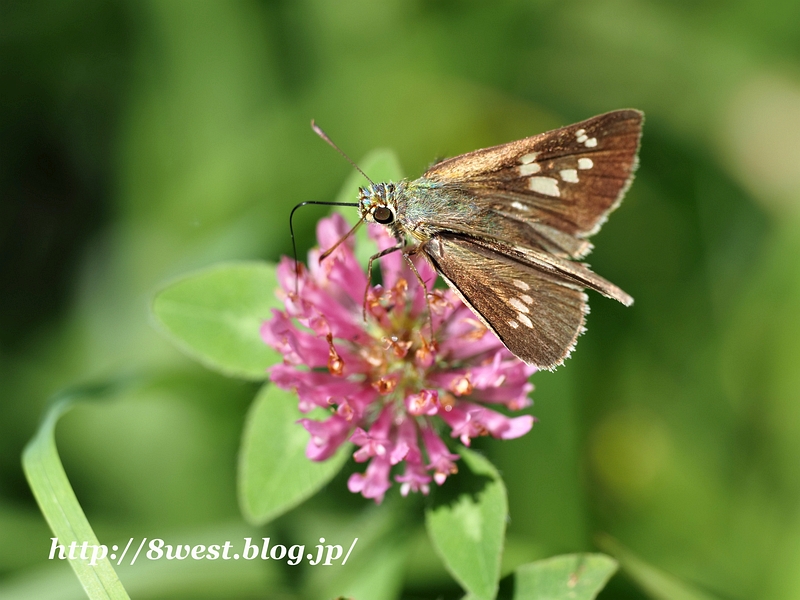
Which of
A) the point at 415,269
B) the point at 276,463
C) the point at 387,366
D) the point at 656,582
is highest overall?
the point at 415,269

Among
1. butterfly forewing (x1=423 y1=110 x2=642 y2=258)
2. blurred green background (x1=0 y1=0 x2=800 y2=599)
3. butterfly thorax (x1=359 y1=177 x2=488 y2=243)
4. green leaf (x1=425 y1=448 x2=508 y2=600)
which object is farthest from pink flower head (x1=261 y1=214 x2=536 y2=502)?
blurred green background (x1=0 y1=0 x2=800 y2=599)

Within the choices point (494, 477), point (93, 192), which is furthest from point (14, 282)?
point (494, 477)

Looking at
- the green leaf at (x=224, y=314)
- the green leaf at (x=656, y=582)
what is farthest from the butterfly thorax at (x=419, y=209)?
the green leaf at (x=656, y=582)

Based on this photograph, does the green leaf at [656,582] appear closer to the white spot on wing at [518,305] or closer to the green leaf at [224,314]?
the white spot on wing at [518,305]

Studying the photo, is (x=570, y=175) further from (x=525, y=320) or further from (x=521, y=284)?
(x=525, y=320)

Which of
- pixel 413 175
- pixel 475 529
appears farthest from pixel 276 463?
pixel 413 175

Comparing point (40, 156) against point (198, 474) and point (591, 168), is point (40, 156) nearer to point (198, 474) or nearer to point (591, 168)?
point (198, 474)

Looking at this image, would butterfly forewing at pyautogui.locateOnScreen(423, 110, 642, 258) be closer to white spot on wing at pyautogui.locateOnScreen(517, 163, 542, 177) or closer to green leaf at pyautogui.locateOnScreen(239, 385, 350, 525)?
white spot on wing at pyautogui.locateOnScreen(517, 163, 542, 177)

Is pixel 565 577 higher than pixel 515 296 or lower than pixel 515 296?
lower
